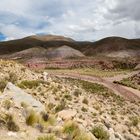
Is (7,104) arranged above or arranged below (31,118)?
above

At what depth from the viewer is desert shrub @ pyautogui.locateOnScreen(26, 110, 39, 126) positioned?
1184cm

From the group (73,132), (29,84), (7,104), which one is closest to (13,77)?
(29,84)

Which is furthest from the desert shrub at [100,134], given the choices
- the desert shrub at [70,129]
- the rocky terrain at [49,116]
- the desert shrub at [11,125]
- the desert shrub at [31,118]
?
the desert shrub at [11,125]

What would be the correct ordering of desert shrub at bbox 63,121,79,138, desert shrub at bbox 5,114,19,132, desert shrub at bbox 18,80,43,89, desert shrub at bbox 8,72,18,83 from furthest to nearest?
1. desert shrub at bbox 8,72,18,83
2. desert shrub at bbox 18,80,43,89
3. desert shrub at bbox 63,121,79,138
4. desert shrub at bbox 5,114,19,132

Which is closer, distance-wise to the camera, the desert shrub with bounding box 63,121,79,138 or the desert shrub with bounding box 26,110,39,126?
the desert shrub with bounding box 63,121,79,138

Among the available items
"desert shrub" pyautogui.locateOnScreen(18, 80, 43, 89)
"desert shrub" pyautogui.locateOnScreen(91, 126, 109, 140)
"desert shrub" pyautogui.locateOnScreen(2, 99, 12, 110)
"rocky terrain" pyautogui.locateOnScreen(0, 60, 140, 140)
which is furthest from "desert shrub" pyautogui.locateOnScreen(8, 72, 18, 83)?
"desert shrub" pyautogui.locateOnScreen(2, 99, 12, 110)

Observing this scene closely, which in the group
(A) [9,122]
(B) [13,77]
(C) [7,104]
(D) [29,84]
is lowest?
(D) [29,84]

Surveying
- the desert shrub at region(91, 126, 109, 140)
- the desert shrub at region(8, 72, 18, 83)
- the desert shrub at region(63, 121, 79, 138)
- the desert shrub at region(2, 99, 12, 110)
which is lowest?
the desert shrub at region(91, 126, 109, 140)

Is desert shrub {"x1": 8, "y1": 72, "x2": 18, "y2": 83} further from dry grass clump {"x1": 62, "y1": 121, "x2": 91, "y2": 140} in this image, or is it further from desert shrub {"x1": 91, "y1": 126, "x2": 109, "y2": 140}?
dry grass clump {"x1": 62, "y1": 121, "x2": 91, "y2": 140}

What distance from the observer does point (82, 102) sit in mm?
26172

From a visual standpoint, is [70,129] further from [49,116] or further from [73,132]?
[49,116]

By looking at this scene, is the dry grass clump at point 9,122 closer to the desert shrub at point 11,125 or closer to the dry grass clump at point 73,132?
the desert shrub at point 11,125

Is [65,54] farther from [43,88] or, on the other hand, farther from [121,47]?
[43,88]

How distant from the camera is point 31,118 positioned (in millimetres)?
12023
